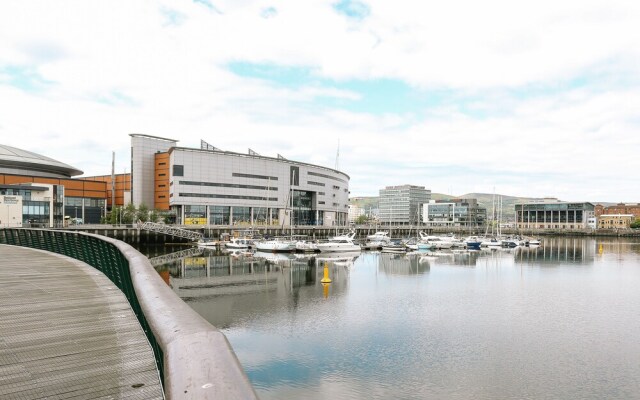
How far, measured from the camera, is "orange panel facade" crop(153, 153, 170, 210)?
425ft

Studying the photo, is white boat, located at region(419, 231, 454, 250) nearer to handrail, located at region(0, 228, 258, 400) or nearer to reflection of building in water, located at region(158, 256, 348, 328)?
reflection of building in water, located at region(158, 256, 348, 328)

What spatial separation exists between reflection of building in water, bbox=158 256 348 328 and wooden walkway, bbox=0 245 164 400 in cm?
1480

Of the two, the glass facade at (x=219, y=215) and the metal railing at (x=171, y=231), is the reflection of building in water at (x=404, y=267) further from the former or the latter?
the glass facade at (x=219, y=215)

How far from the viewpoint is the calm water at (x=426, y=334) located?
54.5 feet

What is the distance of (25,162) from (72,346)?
5224 inches

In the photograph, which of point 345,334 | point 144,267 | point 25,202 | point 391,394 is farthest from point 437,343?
point 25,202

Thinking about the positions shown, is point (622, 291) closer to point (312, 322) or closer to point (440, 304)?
point (440, 304)

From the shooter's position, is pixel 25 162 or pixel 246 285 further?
pixel 25 162

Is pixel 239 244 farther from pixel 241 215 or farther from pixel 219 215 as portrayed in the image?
pixel 241 215

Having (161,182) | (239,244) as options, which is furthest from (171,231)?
(161,182)

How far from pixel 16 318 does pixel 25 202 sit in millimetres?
86203

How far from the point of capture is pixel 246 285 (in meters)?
40.3

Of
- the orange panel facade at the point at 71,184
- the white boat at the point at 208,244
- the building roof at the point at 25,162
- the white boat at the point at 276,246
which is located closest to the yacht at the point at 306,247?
the white boat at the point at 276,246

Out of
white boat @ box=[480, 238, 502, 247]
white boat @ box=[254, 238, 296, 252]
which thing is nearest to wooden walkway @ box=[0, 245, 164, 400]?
white boat @ box=[254, 238, 296, 252]
